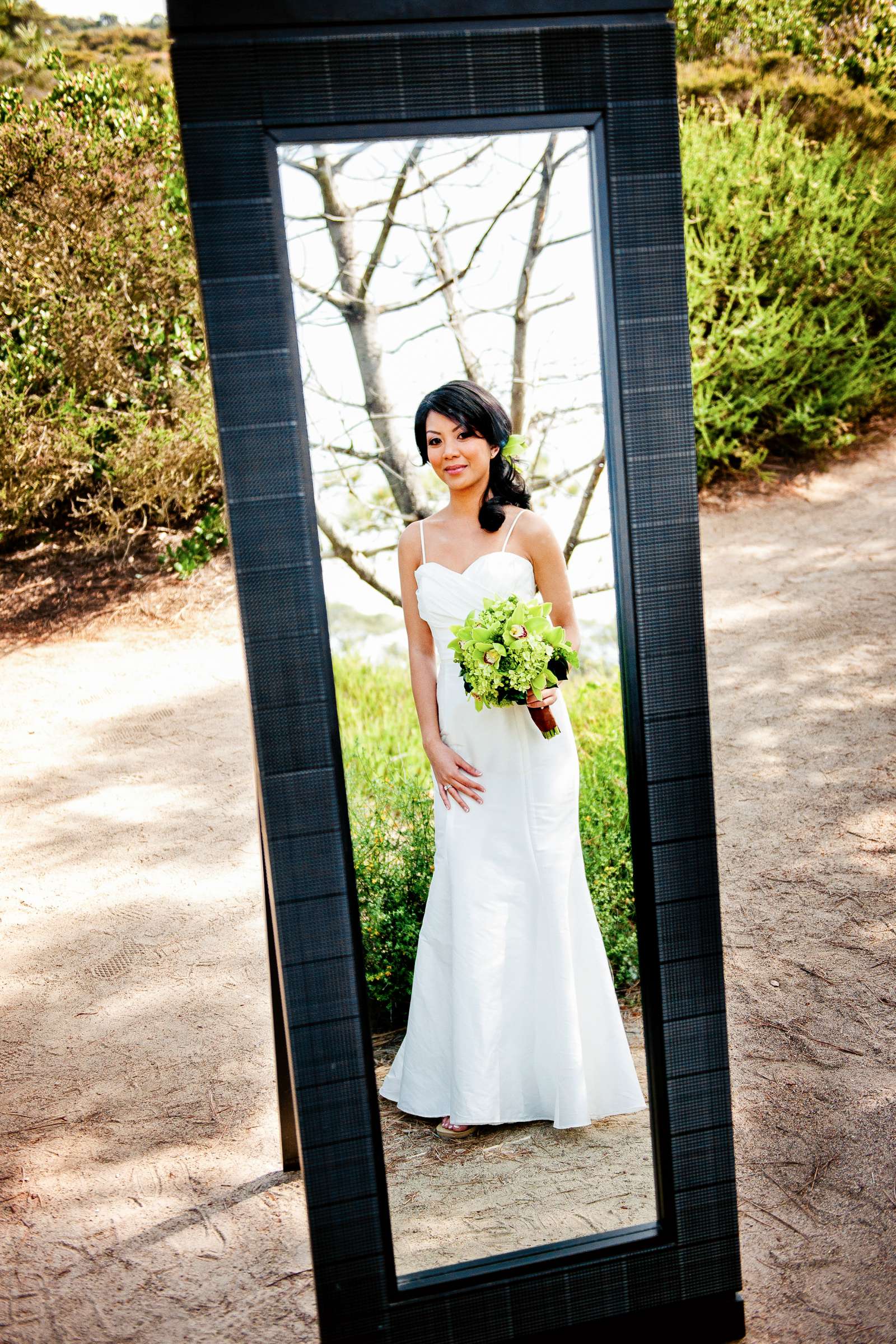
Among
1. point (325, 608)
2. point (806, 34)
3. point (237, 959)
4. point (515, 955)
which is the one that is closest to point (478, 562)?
point (325, 608)

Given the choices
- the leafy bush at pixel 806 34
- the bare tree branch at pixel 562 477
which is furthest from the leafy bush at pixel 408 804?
the leafy bush at pixel 806 34

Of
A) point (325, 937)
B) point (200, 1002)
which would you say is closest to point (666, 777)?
point (325, 937)

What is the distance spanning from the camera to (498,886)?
2371 millimetres

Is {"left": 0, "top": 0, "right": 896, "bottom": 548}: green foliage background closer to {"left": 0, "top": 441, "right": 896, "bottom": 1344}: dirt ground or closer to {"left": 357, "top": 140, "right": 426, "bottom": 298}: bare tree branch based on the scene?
{"left": 0, "top": 441, "right": 896, "bottom": 1344}: dirt ground

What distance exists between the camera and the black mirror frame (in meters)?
1.88

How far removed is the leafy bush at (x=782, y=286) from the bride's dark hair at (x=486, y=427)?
4.51m

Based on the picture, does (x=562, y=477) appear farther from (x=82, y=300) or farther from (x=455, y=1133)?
(x=82, y=300)

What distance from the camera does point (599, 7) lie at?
1948 millimetres

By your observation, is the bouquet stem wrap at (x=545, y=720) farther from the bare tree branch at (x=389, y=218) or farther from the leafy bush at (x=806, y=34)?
the leafy bush at (x=806, y=34)

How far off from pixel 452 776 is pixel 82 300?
6.48 meters

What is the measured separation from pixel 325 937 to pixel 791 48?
38.2 ft

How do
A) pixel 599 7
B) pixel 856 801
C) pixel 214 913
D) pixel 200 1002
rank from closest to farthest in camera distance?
pixel 599 7, pixel 200 1002, pixel 214 913, pixel 856 801

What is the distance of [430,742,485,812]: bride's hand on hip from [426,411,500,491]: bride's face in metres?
0.53

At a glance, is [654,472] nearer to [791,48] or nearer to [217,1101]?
[217,1101]
